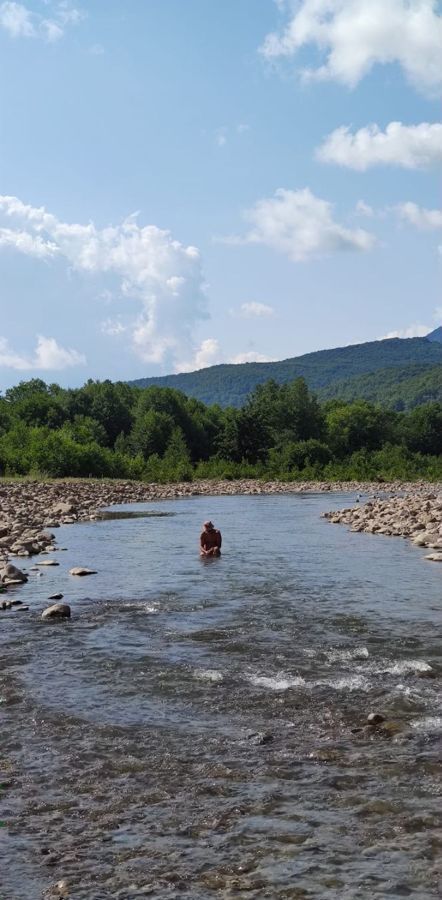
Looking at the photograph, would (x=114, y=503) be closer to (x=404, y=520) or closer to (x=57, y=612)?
(x=404, y=520)

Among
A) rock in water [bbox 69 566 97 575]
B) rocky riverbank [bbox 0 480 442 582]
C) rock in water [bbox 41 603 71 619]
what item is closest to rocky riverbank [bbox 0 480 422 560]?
rocky riverbank [bbox 0 480 442 582]

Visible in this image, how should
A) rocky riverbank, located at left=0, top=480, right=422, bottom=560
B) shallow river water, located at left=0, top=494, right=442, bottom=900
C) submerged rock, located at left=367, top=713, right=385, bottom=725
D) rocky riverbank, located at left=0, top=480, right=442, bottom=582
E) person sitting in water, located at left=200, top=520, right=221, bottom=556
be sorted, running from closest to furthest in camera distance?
shallow river water, located at left=0, top=494, right=442, bottom=900, submerged rock, located at left=367, top=713, right=385, bottom=725, person sitting in water, located at left=200, top=520, right=221, bottom=556, rocky riverbank, located at left=0, top=480, right=422, bottom=560, rocky riverbank, located at left=0, top=480, right=442, bottom=582

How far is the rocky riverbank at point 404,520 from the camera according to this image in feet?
82.8

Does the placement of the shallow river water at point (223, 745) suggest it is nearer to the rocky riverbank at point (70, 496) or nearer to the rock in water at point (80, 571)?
the rock in water at point (80, 571)

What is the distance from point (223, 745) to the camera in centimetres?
795

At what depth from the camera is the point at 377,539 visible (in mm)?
27531

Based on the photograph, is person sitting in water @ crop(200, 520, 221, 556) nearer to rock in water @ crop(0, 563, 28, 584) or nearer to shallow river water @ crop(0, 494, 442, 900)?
shallow river water @ crop(0, 494, 442, 900)

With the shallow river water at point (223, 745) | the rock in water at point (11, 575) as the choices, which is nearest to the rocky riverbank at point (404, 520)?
the shallow river water at point (223, 745)

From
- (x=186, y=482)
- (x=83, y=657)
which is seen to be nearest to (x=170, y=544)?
(x=83, y=657)

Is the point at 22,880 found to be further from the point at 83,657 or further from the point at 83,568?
the point at 83,568

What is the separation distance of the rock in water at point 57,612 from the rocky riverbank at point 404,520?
1107 cm

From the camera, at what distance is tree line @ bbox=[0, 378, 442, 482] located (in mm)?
66625

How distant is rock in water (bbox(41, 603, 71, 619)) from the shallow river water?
341mm

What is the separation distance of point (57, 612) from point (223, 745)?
22.8 ft
